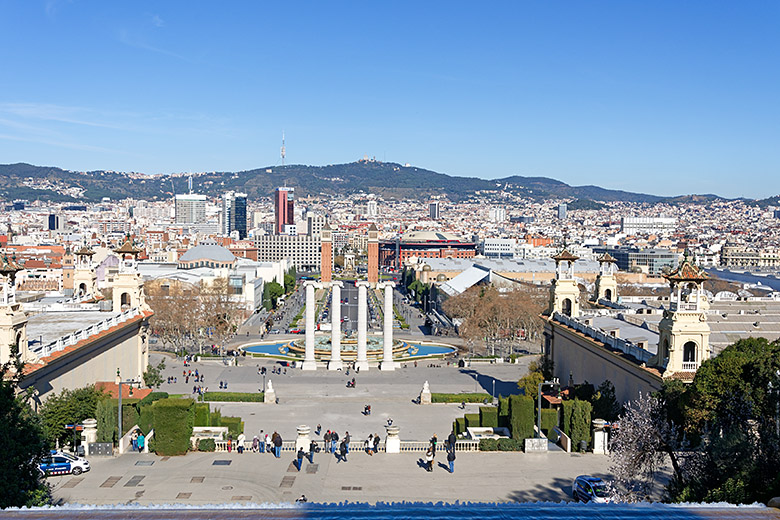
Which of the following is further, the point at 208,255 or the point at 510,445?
the point at 208,255

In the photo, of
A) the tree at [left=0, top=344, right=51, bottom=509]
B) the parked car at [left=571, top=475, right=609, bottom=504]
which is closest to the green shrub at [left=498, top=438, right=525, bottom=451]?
→ the parked car at [left=571, top=475, right=609, bottom=504]

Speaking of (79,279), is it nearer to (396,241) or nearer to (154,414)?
(154,414)

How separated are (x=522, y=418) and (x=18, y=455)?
18326 millimetres

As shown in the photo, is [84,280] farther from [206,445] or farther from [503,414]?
[503,414]

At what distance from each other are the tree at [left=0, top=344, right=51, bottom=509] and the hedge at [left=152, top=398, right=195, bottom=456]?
26.3ft

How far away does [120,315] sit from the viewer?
37.5 metres

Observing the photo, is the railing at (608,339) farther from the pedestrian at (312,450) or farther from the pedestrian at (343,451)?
the pedestrian at (312,450)

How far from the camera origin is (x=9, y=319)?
24.8 meters

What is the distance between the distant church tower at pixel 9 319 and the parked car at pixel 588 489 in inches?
700

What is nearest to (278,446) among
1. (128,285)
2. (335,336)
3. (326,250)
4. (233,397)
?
(233,397)

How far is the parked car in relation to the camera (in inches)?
846

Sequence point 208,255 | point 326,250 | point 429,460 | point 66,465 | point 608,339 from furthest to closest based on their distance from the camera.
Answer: point 326,250 < point 208,255 < point 608,339 < point 429,460 < point 66,465

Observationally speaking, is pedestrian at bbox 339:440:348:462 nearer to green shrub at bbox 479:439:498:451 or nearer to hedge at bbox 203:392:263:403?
green shrub at bbox 479:439:498:451

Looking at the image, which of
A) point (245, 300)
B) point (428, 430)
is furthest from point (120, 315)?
point (245, 300)
